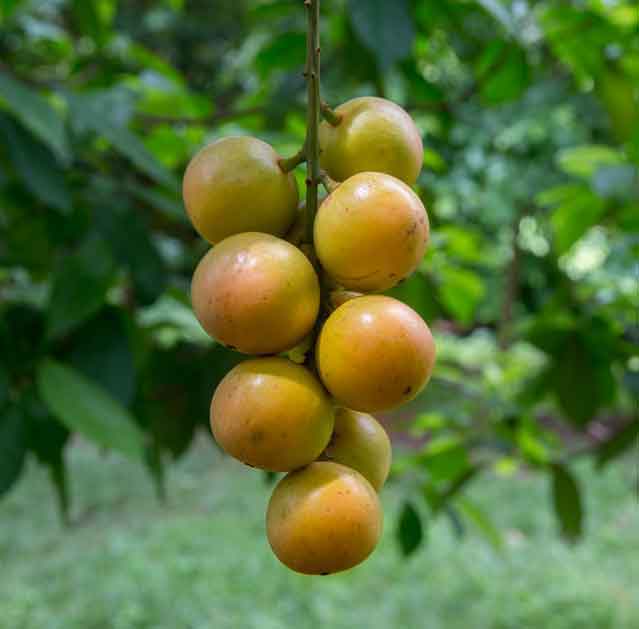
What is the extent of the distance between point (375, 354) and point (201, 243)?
961 millimetres

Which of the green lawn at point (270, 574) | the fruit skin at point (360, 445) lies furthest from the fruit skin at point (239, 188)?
the green lawn at point (270, 574)

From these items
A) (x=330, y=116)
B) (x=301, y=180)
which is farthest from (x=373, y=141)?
(x=301, y=180)

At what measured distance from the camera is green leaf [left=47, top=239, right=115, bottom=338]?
1.11m

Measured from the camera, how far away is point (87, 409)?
100 centimetres

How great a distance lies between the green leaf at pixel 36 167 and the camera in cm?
108

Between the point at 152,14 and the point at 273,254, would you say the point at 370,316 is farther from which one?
the point at 152,14

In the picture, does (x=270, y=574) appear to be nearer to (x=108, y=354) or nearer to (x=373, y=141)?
(x=108, y=354)

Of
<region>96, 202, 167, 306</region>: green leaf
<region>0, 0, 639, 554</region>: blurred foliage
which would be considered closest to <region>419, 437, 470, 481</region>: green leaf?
<region>0, 0, 639, 554</region>: blurred foliage

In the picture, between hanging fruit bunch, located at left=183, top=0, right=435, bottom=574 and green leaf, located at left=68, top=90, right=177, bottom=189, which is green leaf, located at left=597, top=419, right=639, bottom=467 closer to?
green leaf, located at left=68, top=90, right=177, bottom=189

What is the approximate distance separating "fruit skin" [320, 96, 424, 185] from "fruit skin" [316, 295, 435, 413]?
9 cm

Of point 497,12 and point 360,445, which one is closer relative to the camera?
point 360,445

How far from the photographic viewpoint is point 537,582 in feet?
12.1

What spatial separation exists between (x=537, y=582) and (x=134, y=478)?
110 inches

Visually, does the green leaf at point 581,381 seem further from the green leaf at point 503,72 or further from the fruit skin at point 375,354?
the fruit skin at point 375,354
